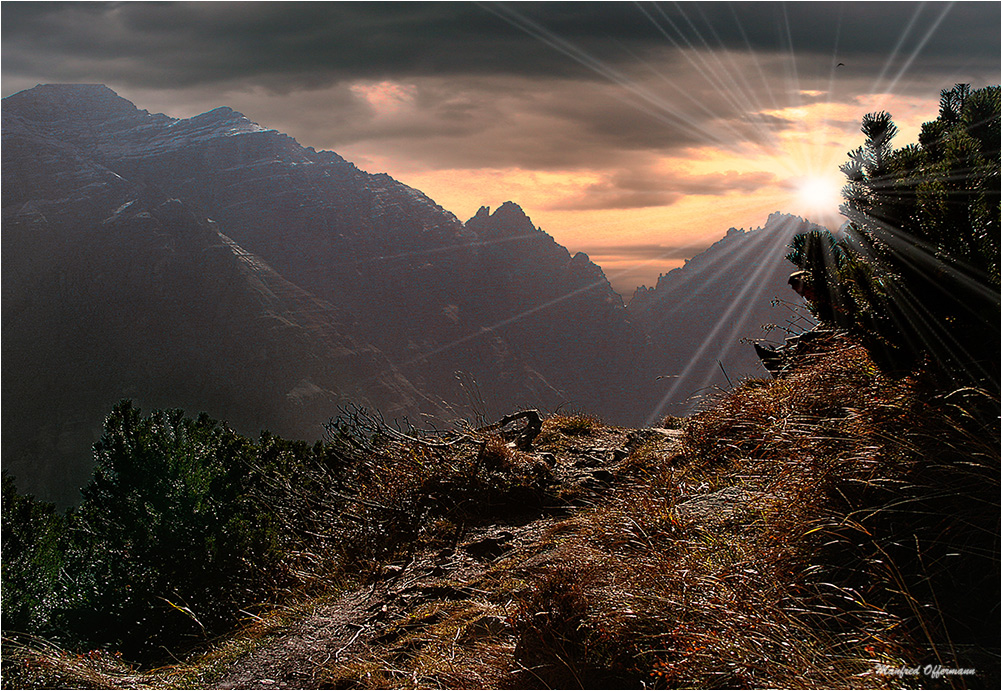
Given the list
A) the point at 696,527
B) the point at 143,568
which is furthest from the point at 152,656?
the point at 696,527

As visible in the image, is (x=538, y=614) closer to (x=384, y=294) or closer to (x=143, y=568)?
(x=143, y=568)

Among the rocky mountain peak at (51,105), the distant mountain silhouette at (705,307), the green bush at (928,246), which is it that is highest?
the rocky mountain peak at (51,105)

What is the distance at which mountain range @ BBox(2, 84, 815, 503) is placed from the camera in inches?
4400

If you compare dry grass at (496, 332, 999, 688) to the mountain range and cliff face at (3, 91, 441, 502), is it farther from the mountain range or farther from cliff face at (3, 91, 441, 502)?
cliff face at (3, 91, 441, 502)

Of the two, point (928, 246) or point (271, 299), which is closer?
point (928, 246)

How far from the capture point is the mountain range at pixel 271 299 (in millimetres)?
111750

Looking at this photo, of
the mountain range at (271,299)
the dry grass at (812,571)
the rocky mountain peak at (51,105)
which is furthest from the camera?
the rocky mountain peak at (51,105)

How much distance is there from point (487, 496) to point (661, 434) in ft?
8.02

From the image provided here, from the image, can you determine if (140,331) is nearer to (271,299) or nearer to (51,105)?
(271,299)

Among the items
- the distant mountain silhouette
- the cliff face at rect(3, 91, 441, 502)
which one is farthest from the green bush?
the distant mountain silhouette

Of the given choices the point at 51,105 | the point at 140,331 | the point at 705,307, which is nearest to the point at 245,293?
the point at 140,331

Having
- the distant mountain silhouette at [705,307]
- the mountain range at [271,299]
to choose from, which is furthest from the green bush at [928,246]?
the distant mountain silhouette at [705,307]

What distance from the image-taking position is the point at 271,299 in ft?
455

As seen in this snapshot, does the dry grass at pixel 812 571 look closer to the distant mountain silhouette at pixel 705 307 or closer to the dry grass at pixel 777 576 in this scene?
the dry grass at pixel 777 576
